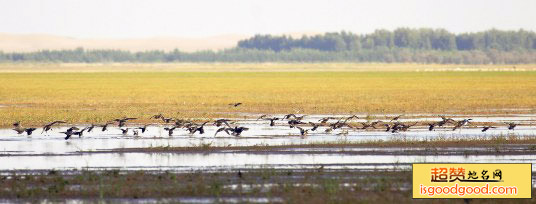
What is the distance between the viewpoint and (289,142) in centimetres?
2892

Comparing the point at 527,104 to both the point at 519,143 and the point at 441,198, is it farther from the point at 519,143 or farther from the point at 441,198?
the point at 441,198

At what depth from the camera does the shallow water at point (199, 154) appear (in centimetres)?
2278

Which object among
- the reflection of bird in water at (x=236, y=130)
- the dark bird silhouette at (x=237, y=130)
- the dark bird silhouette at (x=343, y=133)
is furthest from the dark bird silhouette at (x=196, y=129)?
the dark bird silhouette at (x=343, y=133)

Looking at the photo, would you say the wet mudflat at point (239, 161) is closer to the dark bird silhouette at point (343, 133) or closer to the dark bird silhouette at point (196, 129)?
the dark bird silhouette at point (343, 133)

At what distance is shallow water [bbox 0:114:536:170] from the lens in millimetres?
22781

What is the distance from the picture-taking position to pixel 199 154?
25.4 m

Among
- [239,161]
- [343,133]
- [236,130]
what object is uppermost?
[236,130]

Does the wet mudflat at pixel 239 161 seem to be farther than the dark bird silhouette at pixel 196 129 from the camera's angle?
No

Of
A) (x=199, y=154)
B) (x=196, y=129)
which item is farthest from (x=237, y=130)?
(x=199, y=154)

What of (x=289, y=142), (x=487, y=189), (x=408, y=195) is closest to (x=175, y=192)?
(x=408, y=195)

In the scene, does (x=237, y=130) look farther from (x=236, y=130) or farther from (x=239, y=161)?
(x=239, y=161)

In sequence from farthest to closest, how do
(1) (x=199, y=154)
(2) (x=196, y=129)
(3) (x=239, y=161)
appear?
(2) (x=196, y=129) → (1) (x=199, y=154) → (3) (x=239, y=161)

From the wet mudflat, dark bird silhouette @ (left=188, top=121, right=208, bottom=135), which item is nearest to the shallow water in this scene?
the wet mudflat

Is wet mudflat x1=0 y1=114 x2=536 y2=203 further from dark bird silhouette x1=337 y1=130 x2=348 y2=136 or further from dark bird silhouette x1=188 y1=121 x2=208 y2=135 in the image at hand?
dark bird silhouette x1=188 y1=121 x2=208 y2=135
